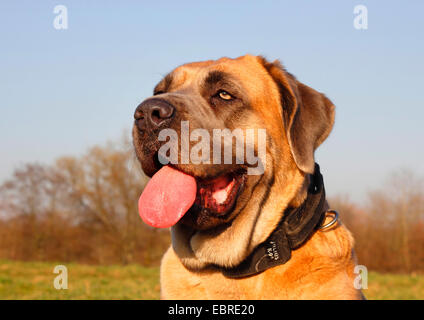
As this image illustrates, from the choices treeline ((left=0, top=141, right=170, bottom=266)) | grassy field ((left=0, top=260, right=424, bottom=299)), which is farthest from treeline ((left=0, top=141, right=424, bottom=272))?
grassy field ((left=0, top=260, right=424, bottom=299))

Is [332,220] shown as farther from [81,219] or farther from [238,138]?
[81,219]

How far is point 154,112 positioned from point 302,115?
110 cm

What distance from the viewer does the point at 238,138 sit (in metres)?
3.05

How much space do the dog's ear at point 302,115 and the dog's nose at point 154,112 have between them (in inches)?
35.0

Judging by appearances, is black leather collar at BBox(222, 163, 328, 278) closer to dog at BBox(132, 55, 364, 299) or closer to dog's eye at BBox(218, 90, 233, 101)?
dog at BBox(132, 55, 364, 299)

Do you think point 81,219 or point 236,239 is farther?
point 81,219

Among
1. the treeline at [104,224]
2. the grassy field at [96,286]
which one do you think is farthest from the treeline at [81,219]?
the grassy field at [96,286]

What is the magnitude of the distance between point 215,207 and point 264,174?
0.41 meters

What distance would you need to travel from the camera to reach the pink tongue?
281cm

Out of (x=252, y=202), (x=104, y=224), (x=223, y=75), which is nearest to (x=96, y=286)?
(x=252, y=202)

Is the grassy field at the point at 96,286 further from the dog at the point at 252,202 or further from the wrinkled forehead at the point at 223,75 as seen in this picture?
the wrinkled forehead at the point at 223,75

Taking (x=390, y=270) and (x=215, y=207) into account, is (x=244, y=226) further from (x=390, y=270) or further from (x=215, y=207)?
(x=390, y=270)

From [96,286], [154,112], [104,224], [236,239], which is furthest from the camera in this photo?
[104,224]
